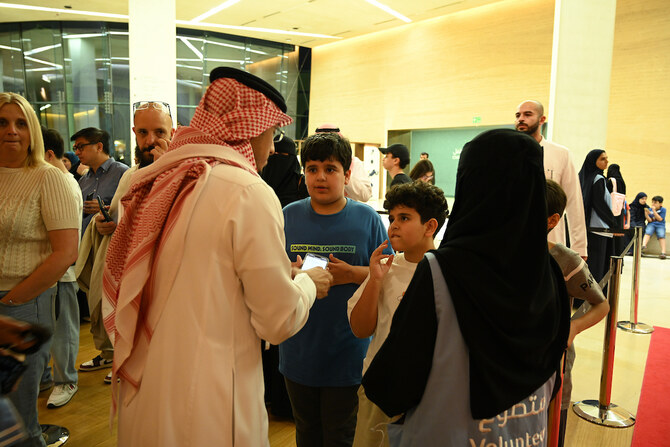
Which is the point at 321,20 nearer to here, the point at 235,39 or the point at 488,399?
the point at 235,39

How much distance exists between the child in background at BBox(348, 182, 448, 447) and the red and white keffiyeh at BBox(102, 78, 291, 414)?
2.27ft

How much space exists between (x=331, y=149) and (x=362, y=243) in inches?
18.9

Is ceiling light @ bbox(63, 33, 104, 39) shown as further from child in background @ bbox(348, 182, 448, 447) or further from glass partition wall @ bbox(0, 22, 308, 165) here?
child in background @ bbox(348, 182, 448, 447)

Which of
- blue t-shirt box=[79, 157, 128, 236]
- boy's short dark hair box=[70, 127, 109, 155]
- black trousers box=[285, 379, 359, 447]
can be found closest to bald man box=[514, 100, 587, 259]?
black trousers box=[285, 379, 359, 447]

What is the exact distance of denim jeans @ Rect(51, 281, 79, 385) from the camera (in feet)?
10.7

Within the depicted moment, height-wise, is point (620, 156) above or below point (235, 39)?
below

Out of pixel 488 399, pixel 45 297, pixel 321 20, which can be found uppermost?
pixel 321 20

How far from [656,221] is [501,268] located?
11708mm

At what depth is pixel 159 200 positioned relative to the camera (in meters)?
1.28

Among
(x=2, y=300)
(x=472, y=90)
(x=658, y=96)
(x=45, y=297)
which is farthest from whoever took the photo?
(x=472, y=90)

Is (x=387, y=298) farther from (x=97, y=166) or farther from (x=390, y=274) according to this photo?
(x=97, y=166)

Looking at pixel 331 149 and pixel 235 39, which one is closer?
pixel 331 149

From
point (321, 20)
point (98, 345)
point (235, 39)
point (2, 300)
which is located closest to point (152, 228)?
point (2, 300)

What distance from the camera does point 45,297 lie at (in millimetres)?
2324
